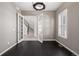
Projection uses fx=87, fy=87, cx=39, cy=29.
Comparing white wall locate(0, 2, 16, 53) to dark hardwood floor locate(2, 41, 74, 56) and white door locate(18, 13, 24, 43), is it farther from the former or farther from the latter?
white door locate(18, 13, 24, 43)

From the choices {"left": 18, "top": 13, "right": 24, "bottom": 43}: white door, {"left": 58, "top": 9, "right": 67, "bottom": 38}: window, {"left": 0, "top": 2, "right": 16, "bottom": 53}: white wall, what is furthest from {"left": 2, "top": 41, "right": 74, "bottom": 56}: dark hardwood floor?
{"left": 18, "top": 13, "right": 24, "bottom": 43}: white door

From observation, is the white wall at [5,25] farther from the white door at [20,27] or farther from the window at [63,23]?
the window at [63,23]

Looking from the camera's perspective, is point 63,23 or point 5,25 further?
point 63,23

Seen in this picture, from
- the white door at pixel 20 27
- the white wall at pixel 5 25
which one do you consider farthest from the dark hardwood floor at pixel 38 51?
the white door at pixel 20 27

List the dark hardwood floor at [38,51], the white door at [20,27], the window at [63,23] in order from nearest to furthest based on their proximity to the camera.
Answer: the dark hardwood floor at [38,51] → the window at [63,23] → the white door at [20,27]

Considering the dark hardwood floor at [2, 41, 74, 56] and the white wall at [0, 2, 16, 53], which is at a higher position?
the white wall at [0, 2, 16, 53]

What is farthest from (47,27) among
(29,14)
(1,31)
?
(1,31)

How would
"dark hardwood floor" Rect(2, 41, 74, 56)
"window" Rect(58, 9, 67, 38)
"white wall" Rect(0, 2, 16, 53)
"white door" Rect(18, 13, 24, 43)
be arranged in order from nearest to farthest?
"white wall" Rect(0, 2, 16, 53), "dark hardwood floor" Rect(2, 41, 74, 56), "window" Rect(58, 9, 67, 38), "white door" Rect(18, 13, 24, 43)

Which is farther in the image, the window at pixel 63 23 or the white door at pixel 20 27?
the white door at pixel 20 27

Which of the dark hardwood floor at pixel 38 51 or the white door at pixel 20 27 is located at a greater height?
the white door at pixel 20 27

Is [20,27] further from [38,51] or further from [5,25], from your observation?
[38,51]

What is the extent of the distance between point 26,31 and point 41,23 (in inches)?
124

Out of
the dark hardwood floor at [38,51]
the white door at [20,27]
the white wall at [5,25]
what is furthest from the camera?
the white door at [20,27]

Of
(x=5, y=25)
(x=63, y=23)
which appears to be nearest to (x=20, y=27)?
(x=5, y=25)
